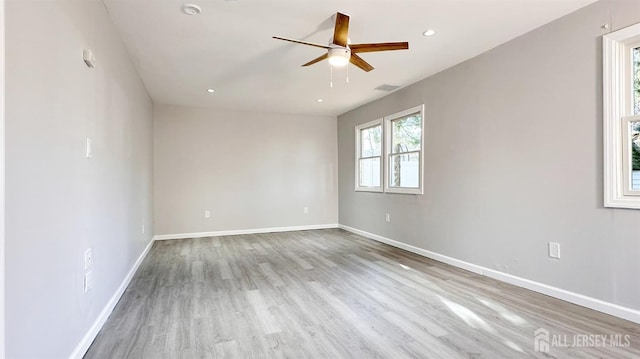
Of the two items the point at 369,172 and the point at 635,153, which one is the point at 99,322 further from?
the point at 369,172

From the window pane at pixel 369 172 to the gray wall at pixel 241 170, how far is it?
3.14ft

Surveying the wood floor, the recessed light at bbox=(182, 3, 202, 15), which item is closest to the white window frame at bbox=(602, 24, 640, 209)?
the wood floor

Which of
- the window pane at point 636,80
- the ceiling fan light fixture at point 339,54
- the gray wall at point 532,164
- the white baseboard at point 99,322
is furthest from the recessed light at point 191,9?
the window pane at point 636,80

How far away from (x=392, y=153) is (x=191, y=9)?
3.60 meters

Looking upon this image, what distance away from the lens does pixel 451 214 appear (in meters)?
3.89

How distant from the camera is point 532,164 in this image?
2979 mm

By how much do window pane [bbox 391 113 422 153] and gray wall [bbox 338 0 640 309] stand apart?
314 millimetres

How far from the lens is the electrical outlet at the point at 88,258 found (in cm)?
198

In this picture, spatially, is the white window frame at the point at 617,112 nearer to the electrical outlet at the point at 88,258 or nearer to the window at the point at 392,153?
the window at the point at 392,153

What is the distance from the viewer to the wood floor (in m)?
1.98

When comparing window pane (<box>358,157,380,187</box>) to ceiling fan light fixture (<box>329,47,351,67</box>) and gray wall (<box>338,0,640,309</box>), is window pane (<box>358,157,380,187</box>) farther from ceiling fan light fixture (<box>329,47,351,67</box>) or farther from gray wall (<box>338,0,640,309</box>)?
ceiling fan light fixture (<box>329,47,351,67</box>)

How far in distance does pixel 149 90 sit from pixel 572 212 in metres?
5.54

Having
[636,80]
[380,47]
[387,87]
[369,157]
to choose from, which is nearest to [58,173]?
[380,47]

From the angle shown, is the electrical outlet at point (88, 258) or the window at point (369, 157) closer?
the electrical outlet at point (88, 258)
